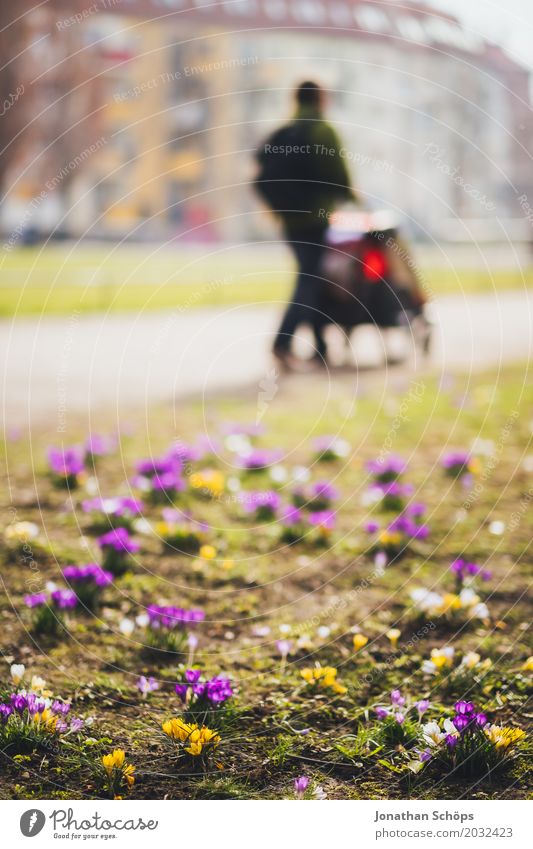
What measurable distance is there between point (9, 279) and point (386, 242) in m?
9.02

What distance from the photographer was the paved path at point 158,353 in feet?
20.3

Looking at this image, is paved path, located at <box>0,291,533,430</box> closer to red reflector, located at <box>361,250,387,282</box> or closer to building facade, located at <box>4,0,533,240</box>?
red reflector, located at <box>361,250,387,282</box>

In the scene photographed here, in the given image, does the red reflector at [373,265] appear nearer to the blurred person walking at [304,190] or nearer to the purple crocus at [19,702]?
the blurred person walking at [304,190]

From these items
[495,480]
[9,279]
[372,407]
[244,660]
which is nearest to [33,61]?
[9,279]

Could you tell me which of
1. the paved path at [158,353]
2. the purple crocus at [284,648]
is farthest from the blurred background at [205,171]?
the purple crocus at [284,648]

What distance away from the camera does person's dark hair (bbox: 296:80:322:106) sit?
5.89 m

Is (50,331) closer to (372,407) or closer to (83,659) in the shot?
(372,407)

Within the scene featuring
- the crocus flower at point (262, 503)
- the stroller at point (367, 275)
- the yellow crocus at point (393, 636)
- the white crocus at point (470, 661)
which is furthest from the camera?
the stroller at point (367, 275)

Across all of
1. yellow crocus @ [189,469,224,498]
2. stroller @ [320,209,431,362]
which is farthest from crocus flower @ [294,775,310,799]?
stroller @ [320,209,431,362]

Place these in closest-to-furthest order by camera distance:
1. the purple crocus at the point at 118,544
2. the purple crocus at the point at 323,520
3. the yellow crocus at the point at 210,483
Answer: the purple crocus at the point at 118,544 → the purple crocus at the point at 323,520 → the yellow crocus at the point at 210,483

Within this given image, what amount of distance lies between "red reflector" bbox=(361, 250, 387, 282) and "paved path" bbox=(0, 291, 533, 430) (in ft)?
2.47

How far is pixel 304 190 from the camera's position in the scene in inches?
258

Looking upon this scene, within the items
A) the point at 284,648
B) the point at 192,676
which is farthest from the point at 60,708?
the point at 284,648
